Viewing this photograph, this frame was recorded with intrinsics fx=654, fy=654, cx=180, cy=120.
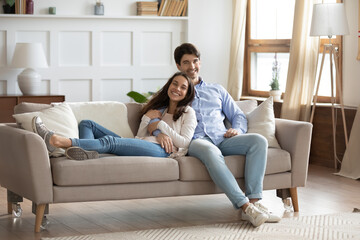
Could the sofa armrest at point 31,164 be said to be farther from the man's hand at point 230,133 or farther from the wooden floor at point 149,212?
the man's hand at point 230,133

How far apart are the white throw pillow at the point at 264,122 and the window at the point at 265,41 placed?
256 centimetres

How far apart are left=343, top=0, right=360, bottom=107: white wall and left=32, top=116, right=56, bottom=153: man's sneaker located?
3.24 m

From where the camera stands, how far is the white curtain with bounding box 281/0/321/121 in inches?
243

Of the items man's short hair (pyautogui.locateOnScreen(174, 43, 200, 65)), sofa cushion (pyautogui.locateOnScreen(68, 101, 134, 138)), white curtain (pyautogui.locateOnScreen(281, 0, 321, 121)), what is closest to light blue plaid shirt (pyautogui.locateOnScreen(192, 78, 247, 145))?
man's short hair (pyautogui.locateOnScreen(174, 43, 200, 65))

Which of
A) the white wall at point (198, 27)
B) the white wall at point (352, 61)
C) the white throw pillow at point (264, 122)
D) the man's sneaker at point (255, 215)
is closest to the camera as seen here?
the man's sneaker at point (255, 215)

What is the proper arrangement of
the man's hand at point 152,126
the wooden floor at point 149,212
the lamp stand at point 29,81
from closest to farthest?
the wooden floor at point 149,212 < the man's hand at point 152,126 < the lamp stand at point 29,81

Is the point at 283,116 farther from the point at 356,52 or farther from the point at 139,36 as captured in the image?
the point at 139,36

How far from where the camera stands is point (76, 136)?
4.12 metres

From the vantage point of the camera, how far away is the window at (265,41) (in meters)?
7.02

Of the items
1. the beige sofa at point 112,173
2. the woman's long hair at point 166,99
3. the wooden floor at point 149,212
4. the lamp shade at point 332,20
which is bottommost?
the wooden floor at point 149,212

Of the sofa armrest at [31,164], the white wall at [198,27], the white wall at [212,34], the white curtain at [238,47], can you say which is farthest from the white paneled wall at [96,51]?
the sofa armrest at [31,164]

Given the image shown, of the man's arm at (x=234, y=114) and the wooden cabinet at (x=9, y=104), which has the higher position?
the man's arm at (x=234, y=114)

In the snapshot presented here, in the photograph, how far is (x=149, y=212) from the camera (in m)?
4.32

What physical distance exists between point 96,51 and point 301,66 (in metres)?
2.30
